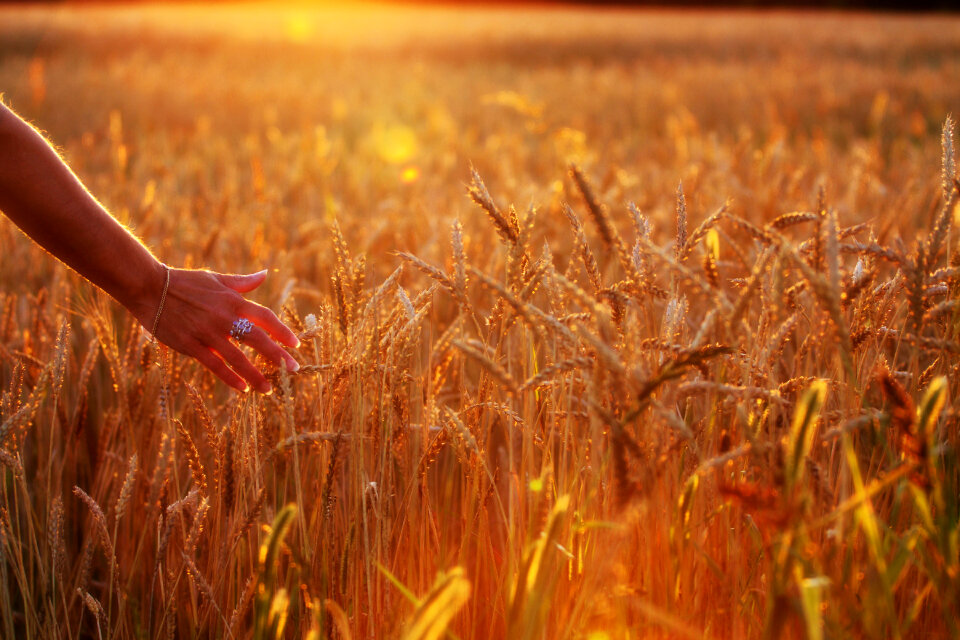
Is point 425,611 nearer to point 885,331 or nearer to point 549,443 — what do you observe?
point 549,443

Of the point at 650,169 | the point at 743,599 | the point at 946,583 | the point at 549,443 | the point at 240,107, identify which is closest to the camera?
the point at 946,583

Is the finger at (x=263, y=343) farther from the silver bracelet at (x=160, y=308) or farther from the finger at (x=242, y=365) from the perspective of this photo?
the silver bracelet at (x=160, y=308)

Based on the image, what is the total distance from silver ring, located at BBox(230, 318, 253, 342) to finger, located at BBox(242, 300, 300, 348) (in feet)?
0.09

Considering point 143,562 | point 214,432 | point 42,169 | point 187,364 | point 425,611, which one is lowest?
point 143,562

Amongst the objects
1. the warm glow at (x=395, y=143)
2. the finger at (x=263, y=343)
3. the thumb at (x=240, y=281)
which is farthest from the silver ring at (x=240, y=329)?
the warm glow at (x=395, y=143)

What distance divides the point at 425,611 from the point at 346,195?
349cm

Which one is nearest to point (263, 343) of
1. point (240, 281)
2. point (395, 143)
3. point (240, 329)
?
point (240, 329)

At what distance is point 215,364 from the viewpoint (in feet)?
4.40

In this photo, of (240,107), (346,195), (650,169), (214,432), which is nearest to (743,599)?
(214,432)

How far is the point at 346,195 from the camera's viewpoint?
402 cm

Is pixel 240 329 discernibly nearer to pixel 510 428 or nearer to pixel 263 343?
pixel 263 343

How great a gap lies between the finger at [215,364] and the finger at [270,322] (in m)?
0.09

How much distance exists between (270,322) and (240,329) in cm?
5

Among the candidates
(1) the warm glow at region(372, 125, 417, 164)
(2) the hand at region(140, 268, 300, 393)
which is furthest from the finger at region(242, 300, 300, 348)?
(1) the warm glow at region(372, 125, 417, 164)
